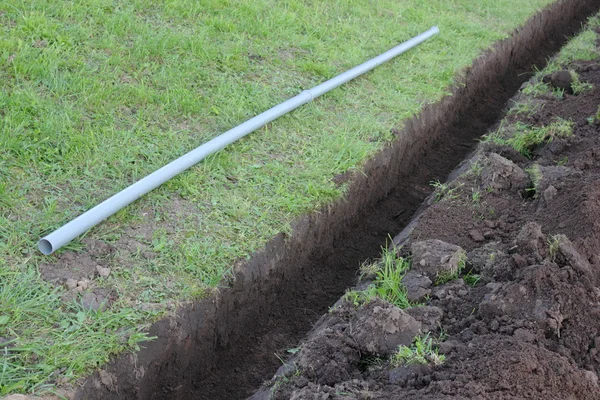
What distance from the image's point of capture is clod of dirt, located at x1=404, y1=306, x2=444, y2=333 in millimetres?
3212

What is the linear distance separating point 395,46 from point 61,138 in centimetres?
370

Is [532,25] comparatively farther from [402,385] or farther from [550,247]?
[402,385]

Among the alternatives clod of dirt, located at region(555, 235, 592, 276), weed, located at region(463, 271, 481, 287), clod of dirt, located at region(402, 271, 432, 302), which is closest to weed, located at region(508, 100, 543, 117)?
clod of dirt, located at region(555, 235, 592, 276)

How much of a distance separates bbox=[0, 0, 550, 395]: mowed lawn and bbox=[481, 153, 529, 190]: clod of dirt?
2.90 feet

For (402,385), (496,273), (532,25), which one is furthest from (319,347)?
Result: (532,25)

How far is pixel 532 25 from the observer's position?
8.78 metres

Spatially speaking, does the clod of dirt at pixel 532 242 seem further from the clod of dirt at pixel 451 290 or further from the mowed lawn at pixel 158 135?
the mowed lawn at pixel 158 135

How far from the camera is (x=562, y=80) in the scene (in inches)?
258

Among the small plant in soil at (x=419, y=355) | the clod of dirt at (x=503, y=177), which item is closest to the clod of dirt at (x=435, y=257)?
the small plant in soil at (x=419, y=355)

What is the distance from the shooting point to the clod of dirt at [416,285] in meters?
3.54

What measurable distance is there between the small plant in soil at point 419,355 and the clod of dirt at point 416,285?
0.49 m

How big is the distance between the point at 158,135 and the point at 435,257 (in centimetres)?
197

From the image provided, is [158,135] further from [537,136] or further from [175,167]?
[537,136]

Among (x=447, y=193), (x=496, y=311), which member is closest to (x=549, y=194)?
(x=447, y=193)
